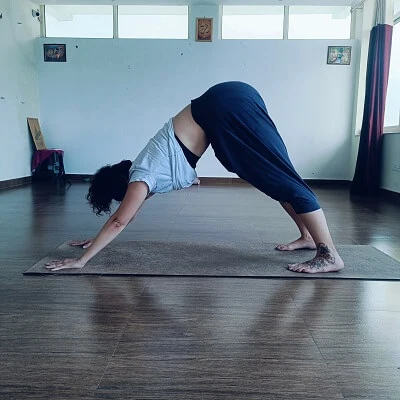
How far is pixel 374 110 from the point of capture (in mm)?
5051

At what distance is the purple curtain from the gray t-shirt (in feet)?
13.1

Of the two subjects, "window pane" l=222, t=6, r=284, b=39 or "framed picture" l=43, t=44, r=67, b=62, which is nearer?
"window pane" l=222, t=6, r=284, b=39

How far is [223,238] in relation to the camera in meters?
2.57

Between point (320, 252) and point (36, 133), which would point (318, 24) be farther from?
point (320, 252)

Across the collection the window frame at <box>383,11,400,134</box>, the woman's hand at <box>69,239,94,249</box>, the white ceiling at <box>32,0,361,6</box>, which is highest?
the white ceiling at <box>32,0,361,6</box>

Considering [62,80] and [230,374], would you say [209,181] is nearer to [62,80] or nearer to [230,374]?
[62,80]

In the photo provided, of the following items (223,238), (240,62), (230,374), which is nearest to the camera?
(230,374)

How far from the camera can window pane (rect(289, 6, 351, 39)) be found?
20.3 ft

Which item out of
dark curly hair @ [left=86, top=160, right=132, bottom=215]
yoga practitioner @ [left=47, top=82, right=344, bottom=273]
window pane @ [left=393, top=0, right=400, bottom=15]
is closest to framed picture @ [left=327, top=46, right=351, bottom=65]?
window pane @ [left=393, top=0, right=400, bottom=15]

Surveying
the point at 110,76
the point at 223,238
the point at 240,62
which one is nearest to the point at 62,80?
the point at 110,76

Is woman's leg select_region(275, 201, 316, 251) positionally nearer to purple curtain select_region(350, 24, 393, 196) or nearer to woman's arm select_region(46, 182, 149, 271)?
woman's arm select_region(46, 182, 149, 271)

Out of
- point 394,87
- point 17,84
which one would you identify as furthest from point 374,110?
point 17,84

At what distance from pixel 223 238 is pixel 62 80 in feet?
16.9

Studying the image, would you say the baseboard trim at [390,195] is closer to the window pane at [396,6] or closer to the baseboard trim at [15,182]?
the window pane at [396,6]
